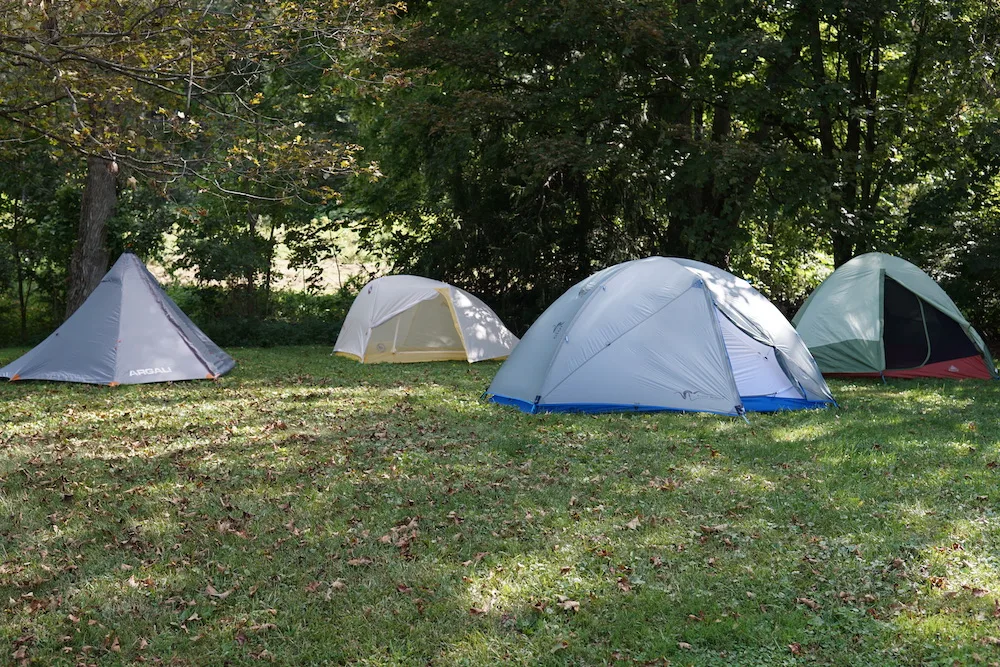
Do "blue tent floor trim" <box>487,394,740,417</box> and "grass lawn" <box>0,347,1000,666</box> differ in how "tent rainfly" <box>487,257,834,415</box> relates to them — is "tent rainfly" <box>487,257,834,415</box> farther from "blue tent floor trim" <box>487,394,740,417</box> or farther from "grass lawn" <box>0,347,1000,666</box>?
"grass lawn" <box>0,347,1000,666</box>

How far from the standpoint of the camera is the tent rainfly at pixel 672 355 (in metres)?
9.55

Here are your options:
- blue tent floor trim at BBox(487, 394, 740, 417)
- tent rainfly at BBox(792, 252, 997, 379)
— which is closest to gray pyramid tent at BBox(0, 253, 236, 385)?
blue tent floor trim at BBox(487, 394, 740, 417)

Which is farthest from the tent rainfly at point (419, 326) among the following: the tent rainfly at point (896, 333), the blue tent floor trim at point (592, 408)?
the blue tent floor trim at point (592, 408)

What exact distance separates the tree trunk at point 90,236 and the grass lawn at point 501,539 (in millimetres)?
7417

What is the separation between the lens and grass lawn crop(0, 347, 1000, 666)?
4098 millimetres

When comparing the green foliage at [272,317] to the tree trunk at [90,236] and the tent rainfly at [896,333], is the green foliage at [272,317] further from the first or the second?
the tent rainfly at [896,333]

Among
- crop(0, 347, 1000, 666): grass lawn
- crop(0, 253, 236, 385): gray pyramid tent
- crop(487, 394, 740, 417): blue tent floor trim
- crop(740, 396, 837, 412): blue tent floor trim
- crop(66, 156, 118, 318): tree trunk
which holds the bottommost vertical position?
crop(0, 347, 1000, 666): grass lawn

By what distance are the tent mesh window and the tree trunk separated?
12.9 meters

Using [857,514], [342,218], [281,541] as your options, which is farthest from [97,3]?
[342,218]

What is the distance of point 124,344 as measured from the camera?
1207 centimetres

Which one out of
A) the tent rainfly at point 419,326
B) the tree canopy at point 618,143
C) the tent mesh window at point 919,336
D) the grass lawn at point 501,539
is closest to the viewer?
the grass lawn at point 501,539

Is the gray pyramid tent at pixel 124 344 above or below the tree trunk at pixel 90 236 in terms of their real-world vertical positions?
below

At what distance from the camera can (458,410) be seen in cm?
1002

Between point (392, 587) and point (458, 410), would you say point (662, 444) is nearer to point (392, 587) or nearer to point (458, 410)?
point (458, 410)
